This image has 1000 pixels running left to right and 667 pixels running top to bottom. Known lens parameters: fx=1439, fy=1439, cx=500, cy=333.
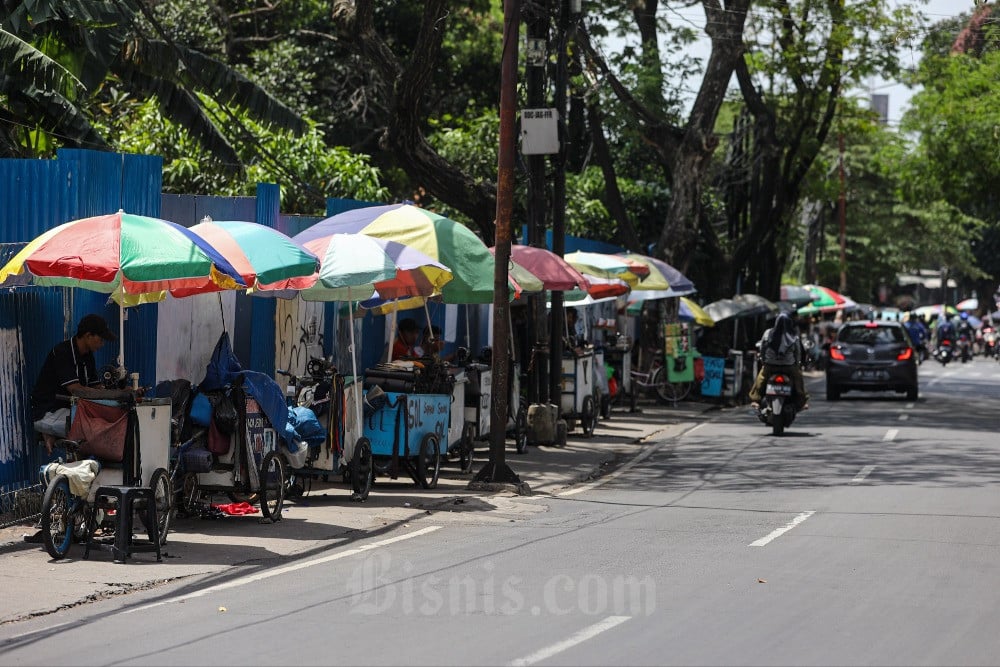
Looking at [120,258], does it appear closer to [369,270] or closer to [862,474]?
[369,270]

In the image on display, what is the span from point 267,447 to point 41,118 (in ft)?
24.1

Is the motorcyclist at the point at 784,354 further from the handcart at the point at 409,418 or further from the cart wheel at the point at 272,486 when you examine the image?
the cart wheel at the point at 272,486

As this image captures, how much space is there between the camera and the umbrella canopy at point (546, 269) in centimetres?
1855

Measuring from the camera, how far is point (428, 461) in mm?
15281

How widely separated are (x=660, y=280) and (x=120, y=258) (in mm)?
15957

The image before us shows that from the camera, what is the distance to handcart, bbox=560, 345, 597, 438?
21828 millimetres

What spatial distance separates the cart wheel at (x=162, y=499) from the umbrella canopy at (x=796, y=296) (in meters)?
40.2

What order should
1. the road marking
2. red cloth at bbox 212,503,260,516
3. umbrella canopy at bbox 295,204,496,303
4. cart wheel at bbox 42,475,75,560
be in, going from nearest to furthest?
cart wheel at bbox 42,475,75,560
red cloth at bbox 212,503,260,516
umbrella canopy at bbox 295,204,496,303
the road marking

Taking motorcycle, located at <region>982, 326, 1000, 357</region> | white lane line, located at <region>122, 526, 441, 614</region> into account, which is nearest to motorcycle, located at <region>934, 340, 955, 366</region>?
motorcycle, located at <region>982, 326, 1000, 357</region>

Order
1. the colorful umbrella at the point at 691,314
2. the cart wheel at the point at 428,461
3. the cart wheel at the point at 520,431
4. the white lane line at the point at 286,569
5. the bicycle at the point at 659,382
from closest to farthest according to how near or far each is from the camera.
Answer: the white lane line at the point at 286,569 → the cart wheel at the point at 428,461 → the cart wheel at the point at 520,431 → the bicycle at the point at 659,382 → the colorful umbrella at the point at 691,314

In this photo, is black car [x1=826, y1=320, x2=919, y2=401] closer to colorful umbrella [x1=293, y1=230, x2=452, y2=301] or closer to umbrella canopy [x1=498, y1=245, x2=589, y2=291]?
umbrella canopy [x1=498, y1=245, x2=589, y2=291]

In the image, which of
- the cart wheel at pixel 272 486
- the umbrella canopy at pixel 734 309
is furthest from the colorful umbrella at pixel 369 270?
the umbrella canopy at pixel 734 309

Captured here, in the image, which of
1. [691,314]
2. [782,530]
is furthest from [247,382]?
[691,314]

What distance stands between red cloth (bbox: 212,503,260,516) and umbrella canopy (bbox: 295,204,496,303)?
3370mm
